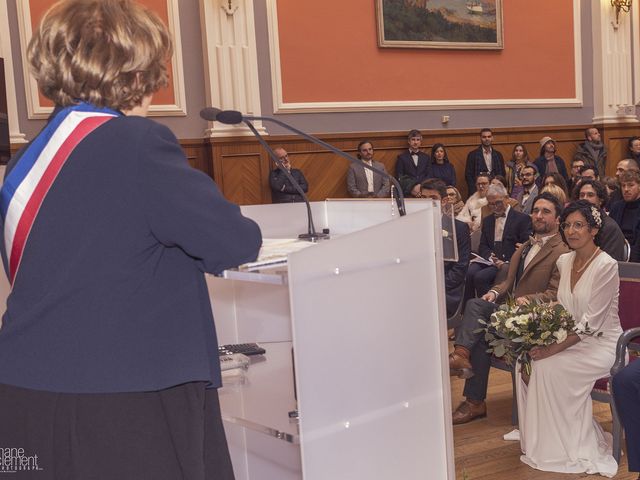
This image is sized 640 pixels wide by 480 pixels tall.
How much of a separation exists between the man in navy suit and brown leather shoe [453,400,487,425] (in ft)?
18.8

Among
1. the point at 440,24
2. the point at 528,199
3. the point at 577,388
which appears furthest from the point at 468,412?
the point at 440,24

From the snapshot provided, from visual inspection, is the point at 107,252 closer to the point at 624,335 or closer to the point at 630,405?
the point at 630,405

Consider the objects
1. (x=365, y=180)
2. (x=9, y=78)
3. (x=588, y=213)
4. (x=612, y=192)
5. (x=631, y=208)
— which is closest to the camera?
(x=588, y=213)

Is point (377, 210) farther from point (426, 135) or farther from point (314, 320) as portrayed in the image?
point (426, 135)

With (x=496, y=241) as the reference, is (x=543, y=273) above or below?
above

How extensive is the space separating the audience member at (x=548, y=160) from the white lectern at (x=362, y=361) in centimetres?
840

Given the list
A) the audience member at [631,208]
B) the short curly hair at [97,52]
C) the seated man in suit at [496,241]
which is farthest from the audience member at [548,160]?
the short curly hair at [97,52]

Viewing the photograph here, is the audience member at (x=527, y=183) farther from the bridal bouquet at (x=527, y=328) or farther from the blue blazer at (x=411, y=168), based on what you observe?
the bridal bouquet at (x=527, y=328)

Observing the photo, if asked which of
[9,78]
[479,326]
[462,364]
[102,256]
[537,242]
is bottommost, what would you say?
[462,364]

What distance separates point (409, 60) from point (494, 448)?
7190 millimetres

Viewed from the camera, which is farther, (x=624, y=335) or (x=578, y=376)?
(x=578, y=376)

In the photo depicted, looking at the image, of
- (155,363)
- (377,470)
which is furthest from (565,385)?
(155,363)

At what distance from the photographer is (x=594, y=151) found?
11.0m

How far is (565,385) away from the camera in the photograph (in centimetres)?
373
